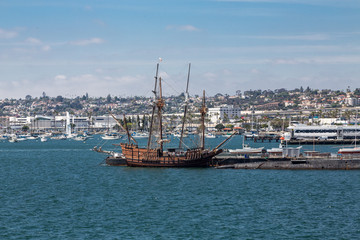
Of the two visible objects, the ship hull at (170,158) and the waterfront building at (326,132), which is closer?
the ship hull at (170,158)

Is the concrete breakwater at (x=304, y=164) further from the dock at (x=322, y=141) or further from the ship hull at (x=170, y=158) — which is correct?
the dock at (x=322, y=141)

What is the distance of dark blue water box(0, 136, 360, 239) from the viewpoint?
40125 millimetres

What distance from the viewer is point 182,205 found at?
50344 mm

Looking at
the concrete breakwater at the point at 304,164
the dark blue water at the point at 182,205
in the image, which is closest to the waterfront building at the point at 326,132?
the concrete breakwater at the point at 304,164

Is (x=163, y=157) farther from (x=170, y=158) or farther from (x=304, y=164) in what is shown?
(x=304, y=164)

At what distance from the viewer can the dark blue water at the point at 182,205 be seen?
4012 cm

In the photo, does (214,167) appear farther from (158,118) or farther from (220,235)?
(220,235)

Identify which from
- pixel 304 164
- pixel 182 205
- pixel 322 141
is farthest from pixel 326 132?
pixel 182 205

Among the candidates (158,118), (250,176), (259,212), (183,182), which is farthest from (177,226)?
(158,118)

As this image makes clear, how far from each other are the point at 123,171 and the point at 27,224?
36.8 meters

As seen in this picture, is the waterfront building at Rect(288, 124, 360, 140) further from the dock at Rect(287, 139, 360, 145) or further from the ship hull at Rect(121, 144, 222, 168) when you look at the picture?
the ship hull at Rect(121, 144, 222, 168)

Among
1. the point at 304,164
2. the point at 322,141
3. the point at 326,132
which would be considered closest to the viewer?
the point at 304,164

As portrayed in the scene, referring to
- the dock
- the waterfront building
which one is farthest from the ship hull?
the waterfront building

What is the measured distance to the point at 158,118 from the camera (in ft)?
290
